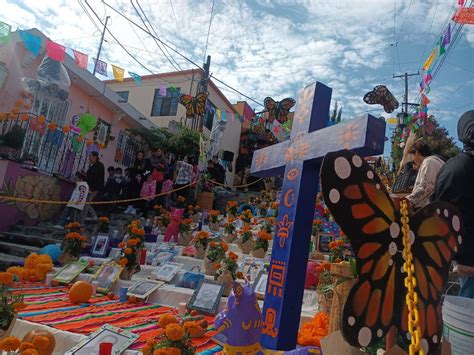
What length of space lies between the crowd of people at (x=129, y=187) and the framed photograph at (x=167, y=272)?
3.61 m

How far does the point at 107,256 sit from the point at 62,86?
5333 millimetres

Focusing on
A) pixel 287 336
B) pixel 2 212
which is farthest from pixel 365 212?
pixel 2 212

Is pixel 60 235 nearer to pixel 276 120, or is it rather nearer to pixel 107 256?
pixel 107 256

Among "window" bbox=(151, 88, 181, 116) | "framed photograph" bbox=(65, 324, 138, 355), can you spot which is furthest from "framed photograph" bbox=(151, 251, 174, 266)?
"window" bbox=(151, 88, 181, 116)

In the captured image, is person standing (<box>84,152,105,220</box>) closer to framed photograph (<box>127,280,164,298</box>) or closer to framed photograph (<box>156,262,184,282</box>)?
framed photograph (<box>156,262,184,282</box>)

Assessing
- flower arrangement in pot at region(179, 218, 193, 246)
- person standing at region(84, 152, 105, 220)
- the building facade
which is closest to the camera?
flower arrangement in pot at region(179, 218, 193, 246)

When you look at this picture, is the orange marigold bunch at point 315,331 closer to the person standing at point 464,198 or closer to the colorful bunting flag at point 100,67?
the person standing at point 464,198

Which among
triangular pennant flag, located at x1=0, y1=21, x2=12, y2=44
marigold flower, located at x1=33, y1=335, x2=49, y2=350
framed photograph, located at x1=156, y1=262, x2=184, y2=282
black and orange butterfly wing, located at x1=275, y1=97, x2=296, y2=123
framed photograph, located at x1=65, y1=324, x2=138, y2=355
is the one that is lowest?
framed photograph, located at x1=65, y1=324, x2=138, y2=355

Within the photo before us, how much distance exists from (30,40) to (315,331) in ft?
30.4

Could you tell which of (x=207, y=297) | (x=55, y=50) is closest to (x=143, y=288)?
(x=207, y=297)

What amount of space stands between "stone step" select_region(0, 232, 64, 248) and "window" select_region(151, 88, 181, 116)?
12701mm

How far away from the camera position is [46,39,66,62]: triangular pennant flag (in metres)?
9.03

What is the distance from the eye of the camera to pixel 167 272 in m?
5.55

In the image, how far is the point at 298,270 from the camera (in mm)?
2369
